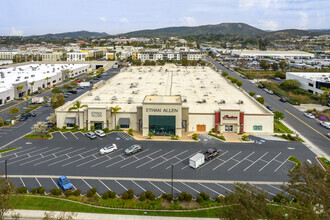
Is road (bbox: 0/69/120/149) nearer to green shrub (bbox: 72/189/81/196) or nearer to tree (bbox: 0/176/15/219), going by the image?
green shrub (bbox: 72/189/81/196)

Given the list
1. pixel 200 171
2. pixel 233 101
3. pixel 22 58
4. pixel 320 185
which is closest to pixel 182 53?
pixel 22 58

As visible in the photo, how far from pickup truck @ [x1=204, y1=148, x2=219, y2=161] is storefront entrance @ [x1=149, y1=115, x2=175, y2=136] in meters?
9.50

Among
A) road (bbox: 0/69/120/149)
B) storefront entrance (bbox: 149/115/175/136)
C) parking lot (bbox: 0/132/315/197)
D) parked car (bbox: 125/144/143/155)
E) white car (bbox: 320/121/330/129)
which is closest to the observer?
parking lot (bbox: 0/132/315/197)

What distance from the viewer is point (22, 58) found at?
519ft

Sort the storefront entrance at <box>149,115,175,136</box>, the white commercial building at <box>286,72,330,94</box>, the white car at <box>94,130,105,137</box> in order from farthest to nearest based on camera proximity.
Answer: the white commercial building at <box>286,72,330,94</box> < the storefront entrance at <box>149,115,175,136</box> < the white car at <box>94,130,105,137</box>

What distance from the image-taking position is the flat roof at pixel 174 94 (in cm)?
4831

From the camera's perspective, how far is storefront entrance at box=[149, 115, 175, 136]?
137 feet

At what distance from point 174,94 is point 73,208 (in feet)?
132

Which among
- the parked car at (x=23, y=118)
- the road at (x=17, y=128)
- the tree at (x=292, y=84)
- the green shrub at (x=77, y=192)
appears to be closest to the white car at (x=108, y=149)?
the green shrub at (x=77, y=192)

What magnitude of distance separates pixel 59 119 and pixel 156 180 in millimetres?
26137

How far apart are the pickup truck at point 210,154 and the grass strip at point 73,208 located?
413 inches

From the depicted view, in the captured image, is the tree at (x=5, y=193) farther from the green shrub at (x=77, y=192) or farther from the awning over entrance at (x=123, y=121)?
the awning over entrance at (x=123, y=121)

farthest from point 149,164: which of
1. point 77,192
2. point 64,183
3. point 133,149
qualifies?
point 64,183

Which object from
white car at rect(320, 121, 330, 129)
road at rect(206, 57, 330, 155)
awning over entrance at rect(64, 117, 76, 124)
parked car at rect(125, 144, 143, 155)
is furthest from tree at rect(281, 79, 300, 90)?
awning over entrance at rect(64, 117, 76, 124)
